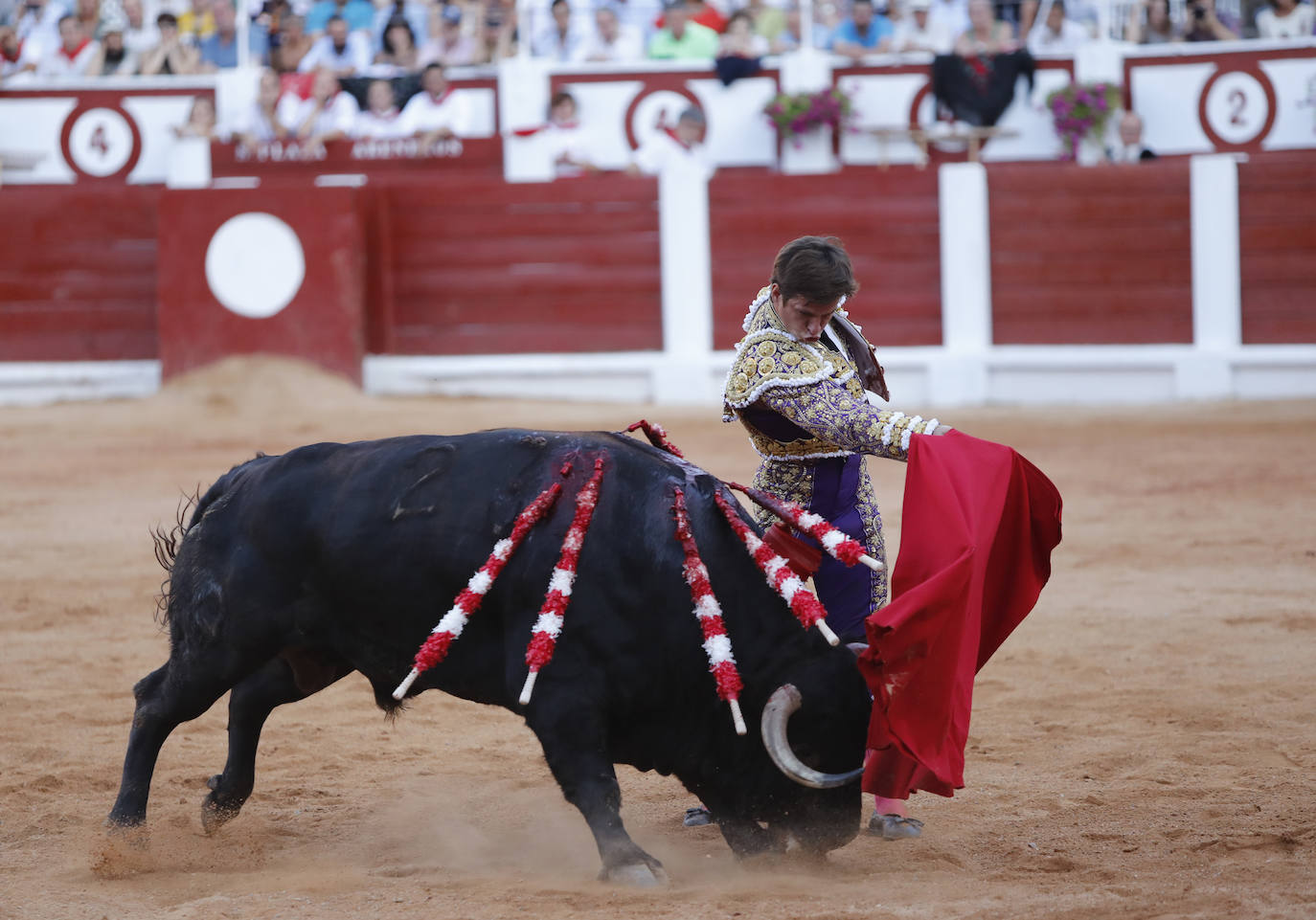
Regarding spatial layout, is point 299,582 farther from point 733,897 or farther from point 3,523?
point 3,523

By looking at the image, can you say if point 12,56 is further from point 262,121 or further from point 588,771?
point 588,771

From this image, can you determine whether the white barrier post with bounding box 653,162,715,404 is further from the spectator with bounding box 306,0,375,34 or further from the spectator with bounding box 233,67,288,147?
the spectator with bounding box 306,0,375,34

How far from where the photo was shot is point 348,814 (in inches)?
133

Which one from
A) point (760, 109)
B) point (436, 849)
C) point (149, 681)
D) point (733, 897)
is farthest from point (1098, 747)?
point (760, 109)

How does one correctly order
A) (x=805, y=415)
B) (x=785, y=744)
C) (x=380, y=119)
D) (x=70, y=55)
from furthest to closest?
(x=70, y=55) → (x=380, y=119) → (x=805, y=415) → (x=785, y=744)

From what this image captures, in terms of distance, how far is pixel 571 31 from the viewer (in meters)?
12.1

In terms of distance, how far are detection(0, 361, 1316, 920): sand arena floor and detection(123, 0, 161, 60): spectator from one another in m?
7.02

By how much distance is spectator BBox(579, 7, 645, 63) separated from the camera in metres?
11.9

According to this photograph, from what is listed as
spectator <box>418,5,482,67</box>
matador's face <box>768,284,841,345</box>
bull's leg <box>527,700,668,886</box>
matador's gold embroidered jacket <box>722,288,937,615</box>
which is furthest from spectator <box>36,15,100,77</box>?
bull's leg <box>527,700,668,886</box>

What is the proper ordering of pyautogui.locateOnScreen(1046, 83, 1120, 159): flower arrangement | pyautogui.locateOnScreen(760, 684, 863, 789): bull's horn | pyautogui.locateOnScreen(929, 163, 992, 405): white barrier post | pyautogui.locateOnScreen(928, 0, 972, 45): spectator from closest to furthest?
pyautogui.locateOnScreen(760, 684, 863, 789): bull's horn < pyautogui.locateOnScreen(929, 163, 992, 405): white barrier post < pyautogui.locateOnScreen(1046, 83, 1120, 159): flower arrangement < pyautogui.locateOnScreen(928, 0, 972, 45): spectator

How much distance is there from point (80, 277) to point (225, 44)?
2506 millimetres

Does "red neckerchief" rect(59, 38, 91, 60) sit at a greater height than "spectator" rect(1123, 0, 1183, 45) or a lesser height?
greater

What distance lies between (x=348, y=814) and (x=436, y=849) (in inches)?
13.0

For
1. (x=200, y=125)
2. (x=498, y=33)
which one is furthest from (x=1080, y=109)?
(x=200, y=125)
